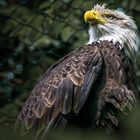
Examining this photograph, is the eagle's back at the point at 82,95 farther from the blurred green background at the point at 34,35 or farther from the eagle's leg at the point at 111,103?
the blurred green background at the point at 34,35

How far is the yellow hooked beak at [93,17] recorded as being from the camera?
2.24 meters

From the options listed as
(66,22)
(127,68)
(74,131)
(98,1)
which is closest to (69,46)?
(66,22)

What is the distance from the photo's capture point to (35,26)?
8.68ft

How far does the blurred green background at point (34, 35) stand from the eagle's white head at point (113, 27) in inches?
2.9

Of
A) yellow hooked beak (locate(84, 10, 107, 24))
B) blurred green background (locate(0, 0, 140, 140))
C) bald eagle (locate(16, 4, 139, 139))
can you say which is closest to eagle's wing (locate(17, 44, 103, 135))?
bald eagle (locate(16, 4, 139, 139))

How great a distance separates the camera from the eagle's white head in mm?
2318

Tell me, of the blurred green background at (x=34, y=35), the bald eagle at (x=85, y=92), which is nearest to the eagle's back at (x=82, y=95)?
the bald eagle at (x=85, y=92)

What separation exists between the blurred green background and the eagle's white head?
0.07 m

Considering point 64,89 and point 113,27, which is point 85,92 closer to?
point 64,89

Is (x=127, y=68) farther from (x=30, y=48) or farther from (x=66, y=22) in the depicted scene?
(x=30, y=48)

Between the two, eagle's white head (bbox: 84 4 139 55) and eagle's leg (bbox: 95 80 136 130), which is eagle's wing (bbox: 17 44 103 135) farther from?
eagle's white head (bbox: 84 4 139 55)

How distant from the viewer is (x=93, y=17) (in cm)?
226

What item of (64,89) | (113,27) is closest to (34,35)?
(113,27)

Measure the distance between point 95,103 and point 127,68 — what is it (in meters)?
0.32
